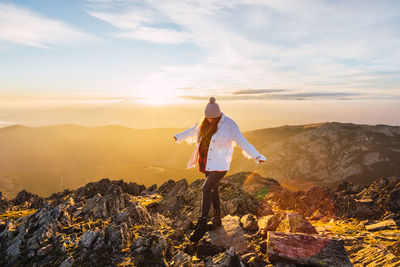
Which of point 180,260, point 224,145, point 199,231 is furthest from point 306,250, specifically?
point 224,145

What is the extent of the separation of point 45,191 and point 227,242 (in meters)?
118

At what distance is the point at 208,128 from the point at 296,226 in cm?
414

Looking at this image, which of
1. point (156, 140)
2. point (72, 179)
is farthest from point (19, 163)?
point (156, 140)

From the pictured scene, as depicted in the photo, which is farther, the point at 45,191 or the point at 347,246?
the point at 45,191

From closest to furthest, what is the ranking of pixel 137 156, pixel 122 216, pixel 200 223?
pixel 200 223
pixel 122 216
pixel 137 156

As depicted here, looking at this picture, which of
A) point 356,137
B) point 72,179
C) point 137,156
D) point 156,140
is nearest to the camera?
point 356,137

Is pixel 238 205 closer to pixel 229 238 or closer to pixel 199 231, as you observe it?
pixel 229 238

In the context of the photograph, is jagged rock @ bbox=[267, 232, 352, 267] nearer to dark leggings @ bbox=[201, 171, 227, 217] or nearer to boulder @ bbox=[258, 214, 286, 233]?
boulder @ bbox=[258, 214, 286, 233]

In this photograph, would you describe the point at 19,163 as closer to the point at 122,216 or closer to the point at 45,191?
the point at 45,191

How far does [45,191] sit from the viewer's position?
9950 centimetres

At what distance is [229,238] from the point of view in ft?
22.2

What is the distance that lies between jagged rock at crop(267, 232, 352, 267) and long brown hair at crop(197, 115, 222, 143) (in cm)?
344

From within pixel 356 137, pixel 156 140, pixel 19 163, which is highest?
pixel 356 137

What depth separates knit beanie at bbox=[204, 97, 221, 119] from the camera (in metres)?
6.72
